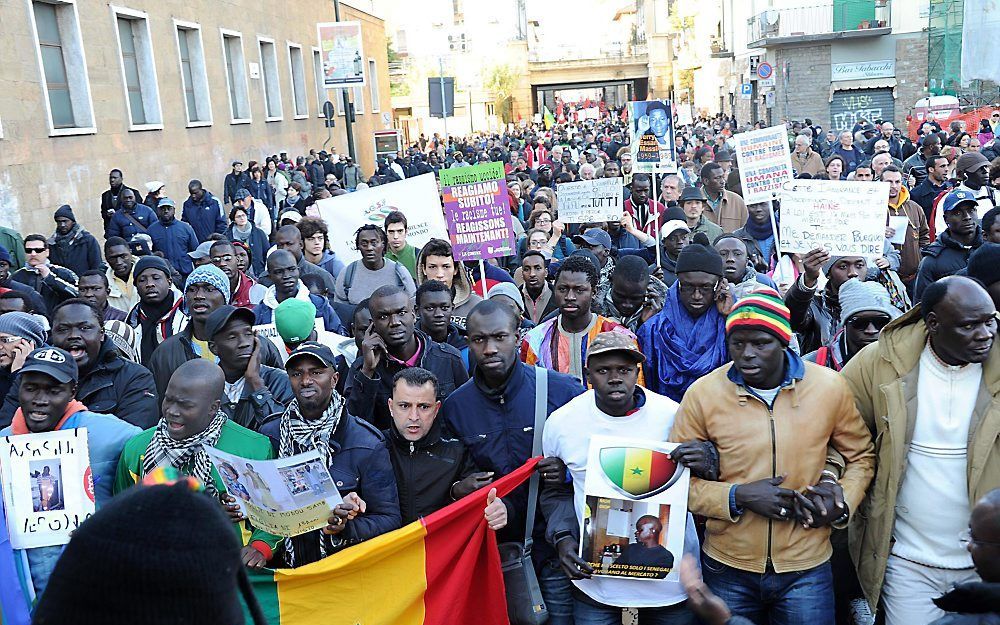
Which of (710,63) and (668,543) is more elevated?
(710,63)

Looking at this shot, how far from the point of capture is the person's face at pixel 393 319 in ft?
16.8

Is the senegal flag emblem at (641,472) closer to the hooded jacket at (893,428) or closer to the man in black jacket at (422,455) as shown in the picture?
the man in black jacket at (422,455)

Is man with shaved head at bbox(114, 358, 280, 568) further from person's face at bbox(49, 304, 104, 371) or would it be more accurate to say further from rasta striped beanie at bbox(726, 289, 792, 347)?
rasta striped beanie at bbox(726, 289, 792, 347)

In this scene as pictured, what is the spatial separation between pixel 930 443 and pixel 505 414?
1796mm

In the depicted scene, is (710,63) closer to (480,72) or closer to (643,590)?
(480,72)

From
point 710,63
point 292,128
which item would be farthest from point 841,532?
point 710,63

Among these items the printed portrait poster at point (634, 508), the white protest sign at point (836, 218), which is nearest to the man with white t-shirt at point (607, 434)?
the printed portrait poster at point (634, 508)

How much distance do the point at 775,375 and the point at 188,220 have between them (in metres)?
13.4

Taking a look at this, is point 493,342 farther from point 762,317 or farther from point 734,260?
point 734,260

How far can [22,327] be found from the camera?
5.45 meters

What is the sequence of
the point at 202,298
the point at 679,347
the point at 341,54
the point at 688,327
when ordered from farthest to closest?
the point at 341,54, the point at 202,298, the point at 688,327, the point at 679,347

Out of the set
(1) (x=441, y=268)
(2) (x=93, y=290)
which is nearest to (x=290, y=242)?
(2) (x=93, y=290)

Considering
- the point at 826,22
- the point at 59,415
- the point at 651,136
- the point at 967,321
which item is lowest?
the point at 59,415

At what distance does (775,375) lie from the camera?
347 cm
